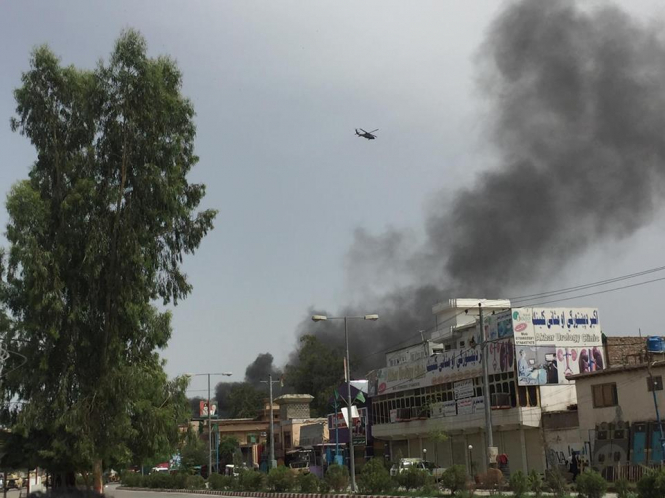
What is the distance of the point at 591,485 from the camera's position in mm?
22906

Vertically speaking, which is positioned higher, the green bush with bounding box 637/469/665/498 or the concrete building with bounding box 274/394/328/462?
the concrete building with bounding box 274/394/328/462

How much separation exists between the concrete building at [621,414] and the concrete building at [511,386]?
2.13 meters

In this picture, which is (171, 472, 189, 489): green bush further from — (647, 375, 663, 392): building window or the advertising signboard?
(647, 375, 663, 392): building window

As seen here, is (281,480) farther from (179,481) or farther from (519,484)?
(519,484)

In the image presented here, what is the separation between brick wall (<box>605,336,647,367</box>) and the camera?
2114 inches

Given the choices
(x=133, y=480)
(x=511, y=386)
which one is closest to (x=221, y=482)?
(x=133, y=480)

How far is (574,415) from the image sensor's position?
47.2 m

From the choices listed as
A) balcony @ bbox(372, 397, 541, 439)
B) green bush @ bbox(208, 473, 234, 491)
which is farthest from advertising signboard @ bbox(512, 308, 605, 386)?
green bush @ bbox(208, 473, 234, 491)

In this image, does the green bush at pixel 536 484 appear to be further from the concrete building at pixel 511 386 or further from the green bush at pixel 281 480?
the green bush at pixel 281 480

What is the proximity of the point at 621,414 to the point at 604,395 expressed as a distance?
5.43 ft

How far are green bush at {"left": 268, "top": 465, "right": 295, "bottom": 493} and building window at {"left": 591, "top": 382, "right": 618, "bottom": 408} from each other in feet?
57.1

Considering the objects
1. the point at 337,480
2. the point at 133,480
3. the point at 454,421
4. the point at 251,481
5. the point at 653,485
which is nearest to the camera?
the point at 653,485

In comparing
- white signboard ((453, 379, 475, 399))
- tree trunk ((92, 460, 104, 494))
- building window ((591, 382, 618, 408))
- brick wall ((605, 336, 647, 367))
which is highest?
brick wall ((605, 336, 647, 367))

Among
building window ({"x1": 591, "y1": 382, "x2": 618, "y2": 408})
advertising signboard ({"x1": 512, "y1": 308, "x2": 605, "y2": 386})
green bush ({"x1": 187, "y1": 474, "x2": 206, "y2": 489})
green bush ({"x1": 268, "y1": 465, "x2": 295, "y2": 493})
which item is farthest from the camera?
green bush ({"x1": 187, "y1": 474, "x2": 206, "y2": 489})
